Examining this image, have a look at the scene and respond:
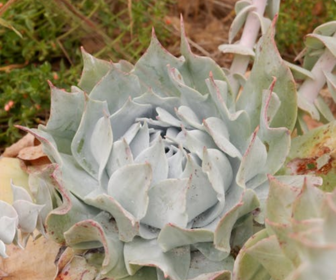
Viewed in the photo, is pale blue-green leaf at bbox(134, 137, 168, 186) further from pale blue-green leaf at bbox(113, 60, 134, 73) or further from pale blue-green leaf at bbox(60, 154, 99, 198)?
pale blue-green leaf at bbox(113, 60, 134, 73)

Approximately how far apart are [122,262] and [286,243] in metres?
0.30

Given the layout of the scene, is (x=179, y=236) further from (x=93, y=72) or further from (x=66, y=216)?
(x=93, y=72)

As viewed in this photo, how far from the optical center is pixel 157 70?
102 cm

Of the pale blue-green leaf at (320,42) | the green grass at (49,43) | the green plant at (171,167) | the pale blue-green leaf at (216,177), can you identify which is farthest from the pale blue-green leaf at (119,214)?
the green grass at (49,43)

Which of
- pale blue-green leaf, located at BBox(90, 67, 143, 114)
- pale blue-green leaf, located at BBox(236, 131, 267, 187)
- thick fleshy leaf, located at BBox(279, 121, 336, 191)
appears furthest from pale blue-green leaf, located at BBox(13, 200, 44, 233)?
thick fleshy leaf, located at BBox(279, 121, 336, 191)

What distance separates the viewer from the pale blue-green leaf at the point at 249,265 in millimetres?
805

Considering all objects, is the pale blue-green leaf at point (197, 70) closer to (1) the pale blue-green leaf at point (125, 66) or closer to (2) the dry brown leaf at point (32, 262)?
(1) the pale blue-green leaf at point (125, 66)

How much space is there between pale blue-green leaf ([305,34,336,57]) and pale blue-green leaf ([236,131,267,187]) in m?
0.28

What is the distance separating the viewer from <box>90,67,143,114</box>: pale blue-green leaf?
0.96 m

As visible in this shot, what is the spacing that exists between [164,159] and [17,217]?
235 mm

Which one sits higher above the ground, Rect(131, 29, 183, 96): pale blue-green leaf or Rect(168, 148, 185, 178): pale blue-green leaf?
Rect(131, 29, 183, 96): pale blue-green leaf

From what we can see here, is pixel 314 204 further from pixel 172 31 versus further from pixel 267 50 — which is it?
pixel 172 31

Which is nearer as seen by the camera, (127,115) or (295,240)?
(295,240)

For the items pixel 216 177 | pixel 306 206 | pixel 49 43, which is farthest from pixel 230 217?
pixel 49 43
